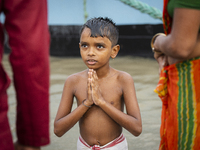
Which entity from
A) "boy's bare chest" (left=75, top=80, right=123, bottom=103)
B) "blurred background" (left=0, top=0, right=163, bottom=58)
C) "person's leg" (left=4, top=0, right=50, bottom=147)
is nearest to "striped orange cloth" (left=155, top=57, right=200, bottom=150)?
"boy's bare chest" (left=75, top=80, right=123, bottom=103)

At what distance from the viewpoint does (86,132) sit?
167 cm

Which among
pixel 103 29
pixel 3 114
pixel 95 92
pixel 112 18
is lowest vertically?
pixel 112 18

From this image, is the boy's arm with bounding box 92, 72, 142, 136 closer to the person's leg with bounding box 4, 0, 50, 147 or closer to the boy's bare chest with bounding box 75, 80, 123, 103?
the boy's bare chest with bounding box 75, 80, 123, 103

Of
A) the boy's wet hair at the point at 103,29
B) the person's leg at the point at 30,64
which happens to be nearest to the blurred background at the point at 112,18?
the boy's wet hair at the point at 103,29

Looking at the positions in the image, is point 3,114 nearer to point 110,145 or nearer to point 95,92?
point 95,92

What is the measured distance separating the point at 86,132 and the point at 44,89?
80 centimetres

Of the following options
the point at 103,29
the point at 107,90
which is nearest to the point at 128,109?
the point at 107,90

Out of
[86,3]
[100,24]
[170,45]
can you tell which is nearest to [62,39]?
[86,3]

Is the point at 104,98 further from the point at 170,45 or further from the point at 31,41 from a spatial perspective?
the point at 31,41

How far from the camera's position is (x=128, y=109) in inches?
63.9

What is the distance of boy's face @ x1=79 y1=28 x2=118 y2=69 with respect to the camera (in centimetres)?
158

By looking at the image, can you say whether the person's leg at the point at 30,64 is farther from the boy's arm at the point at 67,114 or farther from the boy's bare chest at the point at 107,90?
the boy's bare chest at the point at 107,90

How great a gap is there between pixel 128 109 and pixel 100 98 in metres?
0.21

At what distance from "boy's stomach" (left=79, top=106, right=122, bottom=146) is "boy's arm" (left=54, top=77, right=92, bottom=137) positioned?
0.37 ft
